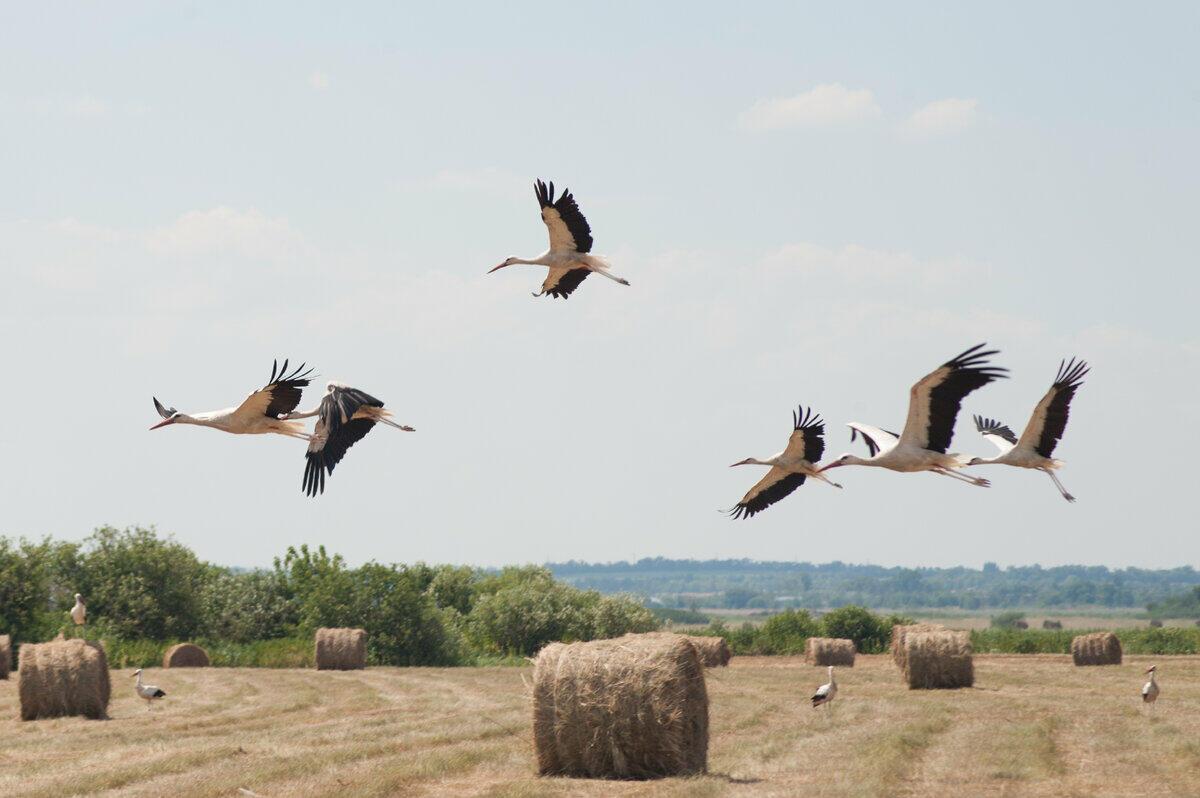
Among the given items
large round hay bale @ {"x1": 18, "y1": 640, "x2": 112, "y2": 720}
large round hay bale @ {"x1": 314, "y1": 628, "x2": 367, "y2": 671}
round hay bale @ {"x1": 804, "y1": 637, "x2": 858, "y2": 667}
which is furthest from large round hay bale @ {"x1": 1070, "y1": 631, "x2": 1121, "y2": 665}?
large round hay bale @ {"x1": 18, "y1": 640, "x2": 112, "y2": 720}

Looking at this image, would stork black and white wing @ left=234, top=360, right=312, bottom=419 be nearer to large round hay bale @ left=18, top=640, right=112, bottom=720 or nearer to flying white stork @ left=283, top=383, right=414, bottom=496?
flying white stork @ left=283, top=383, right=414, bottom=496

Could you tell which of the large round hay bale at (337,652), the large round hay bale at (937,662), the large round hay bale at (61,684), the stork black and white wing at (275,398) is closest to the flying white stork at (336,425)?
the stork black and white wing at (275,398)

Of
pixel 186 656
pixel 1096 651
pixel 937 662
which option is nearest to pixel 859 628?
pixel 1096 651

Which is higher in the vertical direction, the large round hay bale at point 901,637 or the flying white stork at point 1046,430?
the flying white stork at point 1046,430

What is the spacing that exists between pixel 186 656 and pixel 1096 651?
2190 centimetres

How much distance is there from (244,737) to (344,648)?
17.3 meters

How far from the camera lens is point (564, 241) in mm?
16953

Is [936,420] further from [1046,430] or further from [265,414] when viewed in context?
[265,414]

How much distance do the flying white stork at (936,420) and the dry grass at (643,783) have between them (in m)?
3.05

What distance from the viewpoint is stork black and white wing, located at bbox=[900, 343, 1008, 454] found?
1453cm

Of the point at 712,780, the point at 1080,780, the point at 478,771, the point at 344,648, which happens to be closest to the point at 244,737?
the point at 478,771

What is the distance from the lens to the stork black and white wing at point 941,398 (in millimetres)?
14531

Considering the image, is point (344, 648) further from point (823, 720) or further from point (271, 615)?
point (823, 720)

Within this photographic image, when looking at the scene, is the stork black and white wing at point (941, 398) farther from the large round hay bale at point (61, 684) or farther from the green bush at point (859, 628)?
the green bush at point (859, 628)
